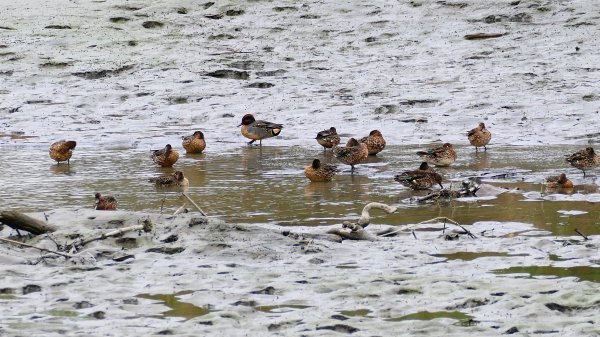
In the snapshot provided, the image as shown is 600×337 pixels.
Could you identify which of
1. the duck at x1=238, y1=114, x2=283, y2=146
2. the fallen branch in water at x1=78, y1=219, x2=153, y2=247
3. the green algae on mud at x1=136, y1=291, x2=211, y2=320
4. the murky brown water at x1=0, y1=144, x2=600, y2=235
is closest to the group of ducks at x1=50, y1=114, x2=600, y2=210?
the duck at x1=238, y1=114, x2=283, y2=146

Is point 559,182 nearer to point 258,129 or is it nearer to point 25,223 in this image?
point 25,223

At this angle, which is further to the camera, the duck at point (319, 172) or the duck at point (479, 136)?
→ the duck at point (479, 136)

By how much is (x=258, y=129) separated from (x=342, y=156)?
12.2ft

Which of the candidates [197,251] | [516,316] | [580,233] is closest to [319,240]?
[197,251]

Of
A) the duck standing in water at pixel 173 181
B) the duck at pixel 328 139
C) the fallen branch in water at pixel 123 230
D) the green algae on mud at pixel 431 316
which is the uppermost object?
the duck at pixel 328 139

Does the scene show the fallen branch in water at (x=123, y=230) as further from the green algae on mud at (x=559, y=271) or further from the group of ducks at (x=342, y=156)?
the green algae on mud at (x=559, y=271)

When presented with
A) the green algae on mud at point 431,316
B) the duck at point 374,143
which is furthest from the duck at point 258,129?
the green algae on mud at point 431,316

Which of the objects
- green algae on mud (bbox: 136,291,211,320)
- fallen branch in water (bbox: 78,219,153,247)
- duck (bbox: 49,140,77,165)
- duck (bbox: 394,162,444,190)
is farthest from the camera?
duck (bbox: 49,140,77,165)

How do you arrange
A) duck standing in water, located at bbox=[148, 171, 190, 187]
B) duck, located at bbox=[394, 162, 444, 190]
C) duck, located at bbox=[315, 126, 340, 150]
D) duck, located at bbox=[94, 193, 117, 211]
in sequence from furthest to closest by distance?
duck, located at bbox=[315, 126, 340, 150]
duck standing in water, located at bbox=[148, 171, 190, 187]
duck, located at bbox=[394, 162, 444, 190]
duck, located at bbox=[94, 193, 117, 211]

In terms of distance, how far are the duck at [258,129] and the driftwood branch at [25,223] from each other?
8.54m

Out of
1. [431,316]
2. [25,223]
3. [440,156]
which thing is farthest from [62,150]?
[431,316]

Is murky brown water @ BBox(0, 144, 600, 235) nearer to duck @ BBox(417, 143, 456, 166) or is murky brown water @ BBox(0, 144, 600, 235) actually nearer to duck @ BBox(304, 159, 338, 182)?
duck @ BBox(304, 159, 338, 182)

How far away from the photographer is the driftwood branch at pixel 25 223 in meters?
8.82

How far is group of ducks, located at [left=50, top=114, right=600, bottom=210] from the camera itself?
12.0 meters
